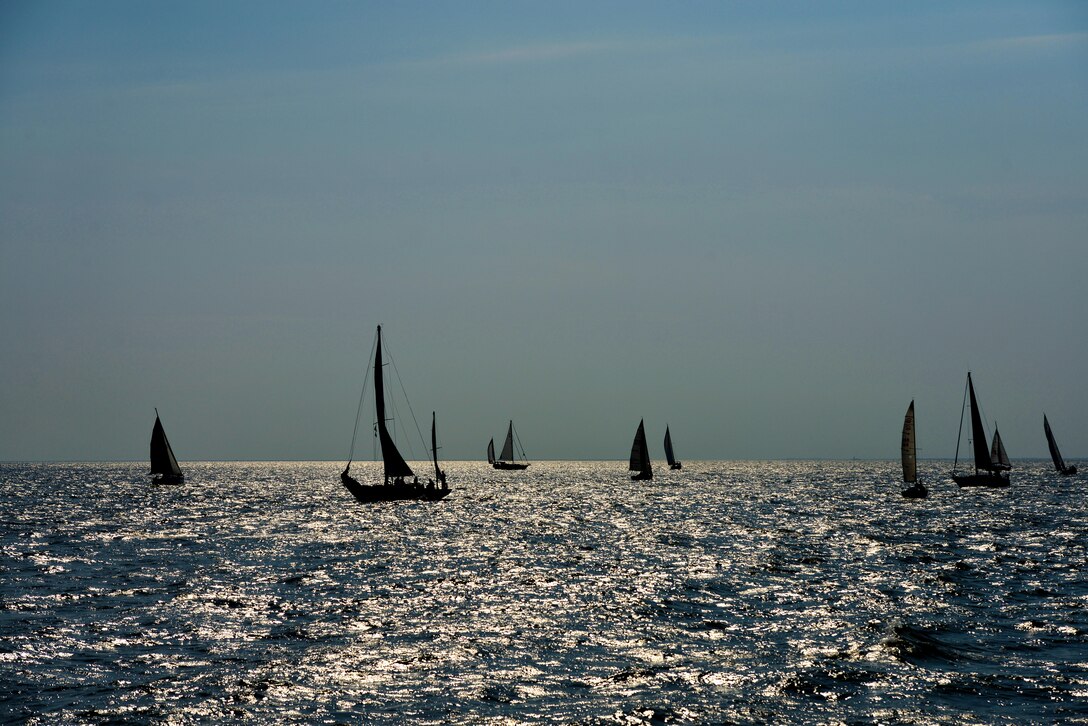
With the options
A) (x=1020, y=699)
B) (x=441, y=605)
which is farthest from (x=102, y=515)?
(x=1020, y=699)

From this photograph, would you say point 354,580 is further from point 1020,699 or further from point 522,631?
point 1020,699

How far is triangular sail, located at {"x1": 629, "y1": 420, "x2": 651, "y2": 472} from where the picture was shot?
521 ft

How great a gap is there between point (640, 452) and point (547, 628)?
132357 millimetres

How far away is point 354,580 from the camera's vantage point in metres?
43.7

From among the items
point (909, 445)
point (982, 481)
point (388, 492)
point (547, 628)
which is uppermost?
point (909, 445)

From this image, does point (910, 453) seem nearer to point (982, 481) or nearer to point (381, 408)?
point (982, 481)

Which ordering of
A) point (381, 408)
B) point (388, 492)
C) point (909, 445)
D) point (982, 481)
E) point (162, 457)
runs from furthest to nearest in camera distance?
point (162, 457), point (982, 481), point (909, 445), point (388, 492), point (381, 408)

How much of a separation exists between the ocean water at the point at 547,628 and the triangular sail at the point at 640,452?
90978 mm

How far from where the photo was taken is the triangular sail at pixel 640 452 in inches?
6255

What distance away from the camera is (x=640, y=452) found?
163250 mm

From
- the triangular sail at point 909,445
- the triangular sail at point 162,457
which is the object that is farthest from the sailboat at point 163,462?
the triangular sail at point 909,445

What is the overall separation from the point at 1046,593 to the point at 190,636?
30191 mm

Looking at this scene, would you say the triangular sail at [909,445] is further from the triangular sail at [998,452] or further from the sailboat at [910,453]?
the triangular sail at [998,452]

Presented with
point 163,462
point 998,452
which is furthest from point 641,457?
point 163,462
